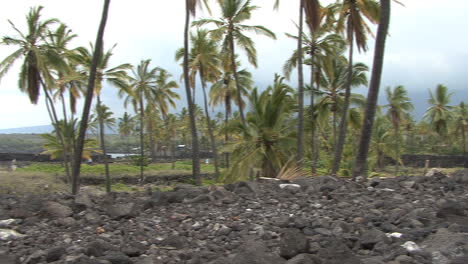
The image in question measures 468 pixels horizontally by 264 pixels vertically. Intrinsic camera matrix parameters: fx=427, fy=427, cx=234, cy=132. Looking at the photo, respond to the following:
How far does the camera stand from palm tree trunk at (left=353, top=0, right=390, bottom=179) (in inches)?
360

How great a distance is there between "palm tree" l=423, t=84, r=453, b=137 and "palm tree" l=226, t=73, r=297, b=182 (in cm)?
3616

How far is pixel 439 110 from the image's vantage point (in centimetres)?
4634

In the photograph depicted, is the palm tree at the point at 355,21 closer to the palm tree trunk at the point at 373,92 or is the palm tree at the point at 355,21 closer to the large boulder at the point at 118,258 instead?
the palm tree trunk at the point at 373,92

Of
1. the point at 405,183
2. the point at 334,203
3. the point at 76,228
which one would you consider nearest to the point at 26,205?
the point at 76,228

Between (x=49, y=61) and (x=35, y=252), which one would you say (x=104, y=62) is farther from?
(x=35, y=252)

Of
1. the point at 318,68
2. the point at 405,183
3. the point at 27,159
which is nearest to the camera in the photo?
the point at 405,183

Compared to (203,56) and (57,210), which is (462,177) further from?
(203,56)

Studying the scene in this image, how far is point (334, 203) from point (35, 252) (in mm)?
3506

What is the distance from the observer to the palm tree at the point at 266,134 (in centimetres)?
1523

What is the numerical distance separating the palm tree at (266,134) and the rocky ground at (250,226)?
862cm

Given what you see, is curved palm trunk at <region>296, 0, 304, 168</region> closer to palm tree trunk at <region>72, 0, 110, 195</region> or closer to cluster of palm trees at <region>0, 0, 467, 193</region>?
cluster of palm trees at <region>0, 0, 467, 193</region>

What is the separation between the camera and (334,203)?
552 centimetres

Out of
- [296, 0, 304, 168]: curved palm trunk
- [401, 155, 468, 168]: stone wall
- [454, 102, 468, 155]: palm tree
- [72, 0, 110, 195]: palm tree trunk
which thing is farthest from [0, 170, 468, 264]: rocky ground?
[454, 102, 468, 155]: palm tree

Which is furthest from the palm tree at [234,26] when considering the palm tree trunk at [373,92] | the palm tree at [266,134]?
the palm tree trunk at [373,92]
